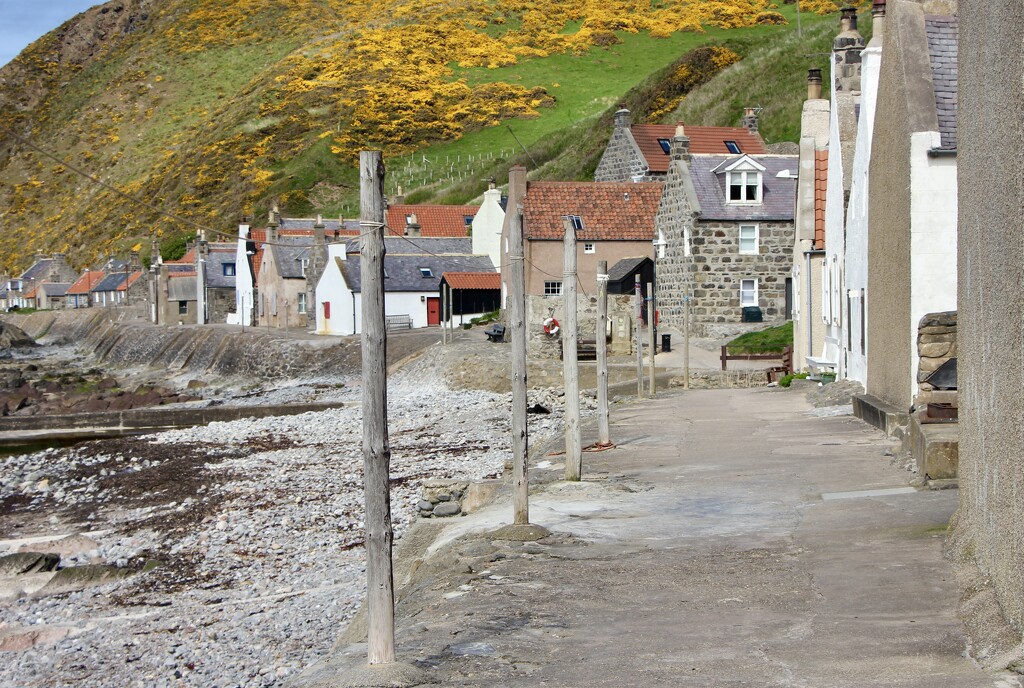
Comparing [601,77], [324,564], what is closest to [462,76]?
[601,77]

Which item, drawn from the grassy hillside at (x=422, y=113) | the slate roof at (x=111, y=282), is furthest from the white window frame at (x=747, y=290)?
the slate roof at (x=111, y=282)

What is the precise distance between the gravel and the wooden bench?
72.1 ft

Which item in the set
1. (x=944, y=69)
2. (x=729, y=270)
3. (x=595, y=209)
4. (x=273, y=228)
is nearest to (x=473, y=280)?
(x=595, y=209)

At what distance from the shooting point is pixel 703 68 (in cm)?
10575

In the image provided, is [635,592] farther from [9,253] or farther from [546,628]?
[9,253]

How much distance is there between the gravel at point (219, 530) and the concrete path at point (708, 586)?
2.43 metres

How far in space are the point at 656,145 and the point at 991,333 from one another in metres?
56.9

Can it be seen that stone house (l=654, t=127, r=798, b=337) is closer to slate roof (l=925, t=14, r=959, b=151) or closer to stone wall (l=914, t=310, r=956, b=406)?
slate roof (l=925, t=14, r=959, b=151)

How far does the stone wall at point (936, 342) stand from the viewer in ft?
52.6

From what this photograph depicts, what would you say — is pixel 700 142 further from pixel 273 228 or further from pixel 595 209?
pixel 273 228

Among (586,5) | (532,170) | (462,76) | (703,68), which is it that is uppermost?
(586,5)

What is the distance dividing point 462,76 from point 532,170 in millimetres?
63375

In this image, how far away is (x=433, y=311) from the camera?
66375 mm

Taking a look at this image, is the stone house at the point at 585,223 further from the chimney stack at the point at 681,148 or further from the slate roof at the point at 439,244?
the slate roof at the point at 439,244
